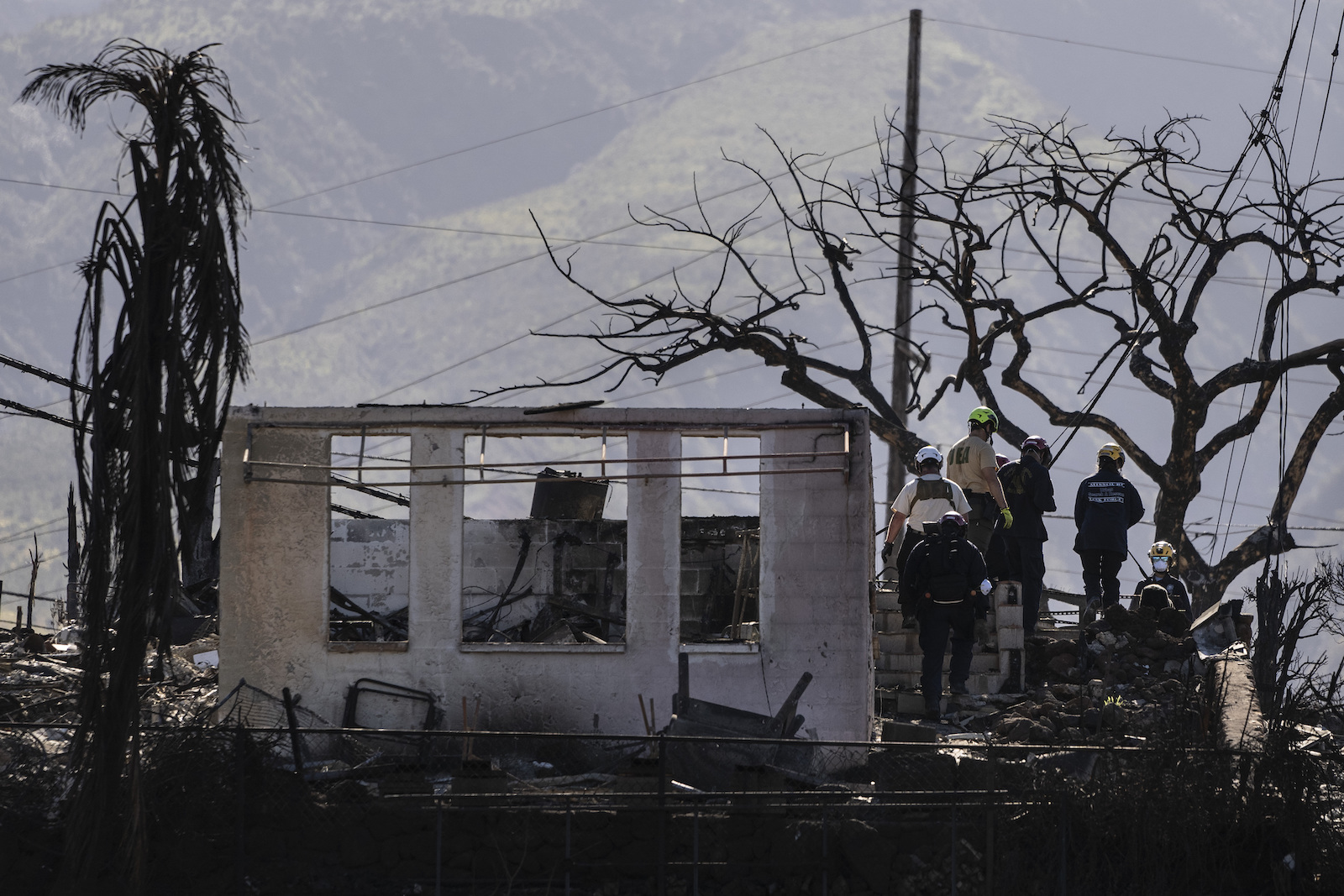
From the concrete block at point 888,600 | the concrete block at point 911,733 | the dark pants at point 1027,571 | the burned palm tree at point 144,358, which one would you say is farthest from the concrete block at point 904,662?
the burned palm tree at point 144,358

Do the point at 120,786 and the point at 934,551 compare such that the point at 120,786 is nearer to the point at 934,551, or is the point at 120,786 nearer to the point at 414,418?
the point at 414,418

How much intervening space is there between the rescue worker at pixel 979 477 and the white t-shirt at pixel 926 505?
0.65 metres

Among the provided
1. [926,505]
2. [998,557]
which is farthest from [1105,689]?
[926,505]

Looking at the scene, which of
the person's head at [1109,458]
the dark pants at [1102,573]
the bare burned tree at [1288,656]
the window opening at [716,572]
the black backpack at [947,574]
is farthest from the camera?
the window opening at [716,572]

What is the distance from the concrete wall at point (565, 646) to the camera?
12906mm

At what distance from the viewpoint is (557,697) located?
12.9 meters

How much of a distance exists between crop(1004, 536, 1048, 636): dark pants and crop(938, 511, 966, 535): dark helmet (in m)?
2.02

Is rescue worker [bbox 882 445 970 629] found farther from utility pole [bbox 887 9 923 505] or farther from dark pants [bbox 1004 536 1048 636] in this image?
utility pole [bbox 887 9 923 505]

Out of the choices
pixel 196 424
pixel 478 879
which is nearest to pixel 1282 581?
pixel 478 879

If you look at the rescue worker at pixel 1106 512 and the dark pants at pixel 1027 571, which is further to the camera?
the rescue worker at pixel 1106 512

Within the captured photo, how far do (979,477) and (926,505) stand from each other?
1150mm

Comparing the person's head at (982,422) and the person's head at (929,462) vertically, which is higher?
the person's head at (982,422)

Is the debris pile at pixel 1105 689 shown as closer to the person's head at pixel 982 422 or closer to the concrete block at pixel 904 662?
the concrete block at pixel 904 662

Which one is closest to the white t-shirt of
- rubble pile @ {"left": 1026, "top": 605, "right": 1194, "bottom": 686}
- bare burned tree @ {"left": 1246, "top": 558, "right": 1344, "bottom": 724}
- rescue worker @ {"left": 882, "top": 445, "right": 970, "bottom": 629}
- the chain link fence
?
rescue worker @ {"left": 882, "top": 445, "right": 970, "bottom": 629}
